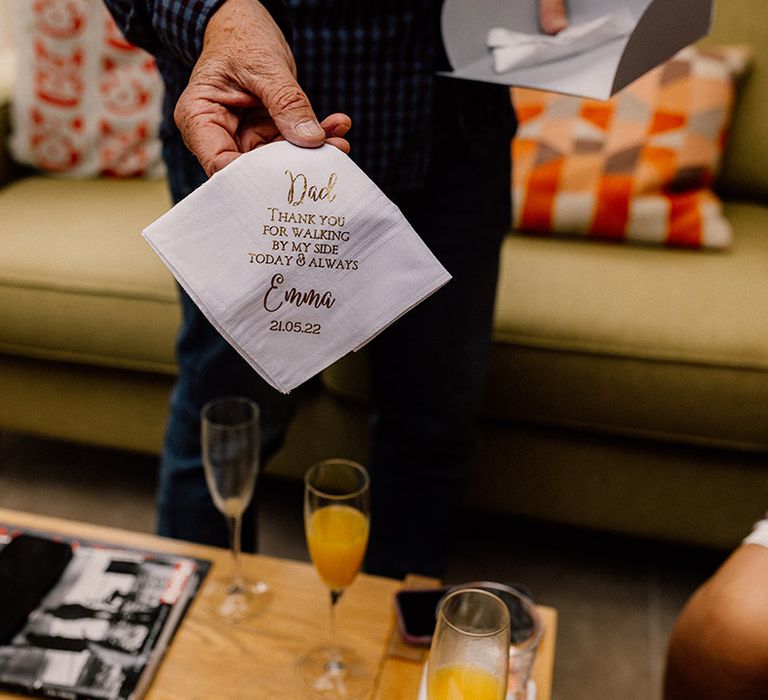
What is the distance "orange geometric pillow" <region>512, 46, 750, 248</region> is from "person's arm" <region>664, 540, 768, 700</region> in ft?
2.34

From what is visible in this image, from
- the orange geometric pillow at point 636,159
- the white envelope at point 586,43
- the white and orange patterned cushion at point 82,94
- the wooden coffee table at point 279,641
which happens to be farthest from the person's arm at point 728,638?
the white and orange patterned cushion at point 82,94

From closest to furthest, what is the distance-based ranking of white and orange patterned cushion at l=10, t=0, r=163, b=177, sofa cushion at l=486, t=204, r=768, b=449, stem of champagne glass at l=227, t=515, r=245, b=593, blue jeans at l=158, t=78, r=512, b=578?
stem of champagne glass at l=227, t=515, r=245, b=593
blue jeans at l=158, t=78, r=512, b=578
sofa cushion at l=486, t=204, r=768, b=449
white and orange patterned cushion at l=10, t=0, r=163, b=177

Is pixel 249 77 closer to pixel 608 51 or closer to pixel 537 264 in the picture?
pixel 608 51

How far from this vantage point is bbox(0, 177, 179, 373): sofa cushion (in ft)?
4.60

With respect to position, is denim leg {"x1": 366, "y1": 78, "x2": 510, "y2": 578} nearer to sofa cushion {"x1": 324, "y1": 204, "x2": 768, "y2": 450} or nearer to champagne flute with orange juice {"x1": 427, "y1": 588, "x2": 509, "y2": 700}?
sofa cushion {"x1": 324, "y1": 204, "x2": 768, "y2": 450}

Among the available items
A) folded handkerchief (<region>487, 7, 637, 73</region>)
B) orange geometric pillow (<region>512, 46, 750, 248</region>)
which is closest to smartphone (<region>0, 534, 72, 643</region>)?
folded handkerchief (<region>487, 7, 637, 73</region>)

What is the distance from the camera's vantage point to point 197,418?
114cm

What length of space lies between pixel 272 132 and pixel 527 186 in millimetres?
985

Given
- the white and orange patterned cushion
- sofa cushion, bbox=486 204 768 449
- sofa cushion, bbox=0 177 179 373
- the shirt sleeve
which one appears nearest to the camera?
the shirt sleeve

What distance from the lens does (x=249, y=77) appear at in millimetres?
565

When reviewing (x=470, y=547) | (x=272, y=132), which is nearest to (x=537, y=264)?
(x=470, y=547)

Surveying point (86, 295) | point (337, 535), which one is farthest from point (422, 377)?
point (86, 295)

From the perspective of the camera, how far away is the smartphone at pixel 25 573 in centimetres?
83

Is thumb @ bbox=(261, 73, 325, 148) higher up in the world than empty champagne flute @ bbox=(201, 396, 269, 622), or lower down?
higher up
